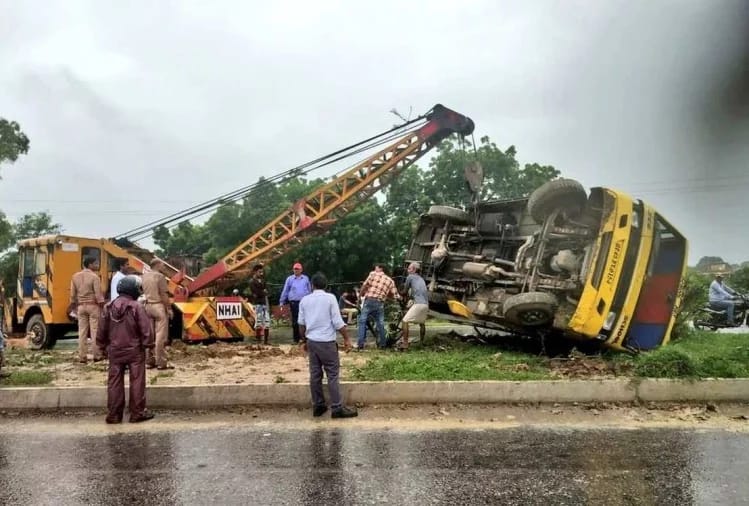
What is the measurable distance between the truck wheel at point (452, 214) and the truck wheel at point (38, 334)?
7.72 metres

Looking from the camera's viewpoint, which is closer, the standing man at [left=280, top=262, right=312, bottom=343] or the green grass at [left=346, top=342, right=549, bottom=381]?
the green grass at [left=346, top=342, right=549, bottom=381]

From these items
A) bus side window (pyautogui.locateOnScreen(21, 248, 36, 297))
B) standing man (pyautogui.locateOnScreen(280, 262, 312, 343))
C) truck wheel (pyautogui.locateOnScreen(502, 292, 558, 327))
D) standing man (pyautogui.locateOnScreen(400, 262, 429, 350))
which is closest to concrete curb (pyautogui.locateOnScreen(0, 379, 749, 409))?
truck wheel (pyautogui.locateOnScreen(502, 292, 558, 327))

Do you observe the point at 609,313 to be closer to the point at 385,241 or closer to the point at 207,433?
the point at 207,433

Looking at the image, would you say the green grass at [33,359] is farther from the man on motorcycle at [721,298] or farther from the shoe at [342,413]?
the man on motorcycle at [721,298]

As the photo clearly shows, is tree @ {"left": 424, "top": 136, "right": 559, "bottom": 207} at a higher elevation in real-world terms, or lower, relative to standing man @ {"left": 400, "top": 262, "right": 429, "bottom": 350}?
higher

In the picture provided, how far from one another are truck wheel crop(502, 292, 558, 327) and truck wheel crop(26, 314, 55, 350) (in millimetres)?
8876

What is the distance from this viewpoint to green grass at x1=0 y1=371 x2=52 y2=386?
676 centimetres

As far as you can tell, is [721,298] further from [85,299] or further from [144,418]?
[85,299]

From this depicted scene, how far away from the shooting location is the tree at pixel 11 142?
21.7 meters

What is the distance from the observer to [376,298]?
9039 mm

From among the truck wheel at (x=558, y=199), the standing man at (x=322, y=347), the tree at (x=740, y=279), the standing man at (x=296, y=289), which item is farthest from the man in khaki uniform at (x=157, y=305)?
the tree at (x=740, y=279)

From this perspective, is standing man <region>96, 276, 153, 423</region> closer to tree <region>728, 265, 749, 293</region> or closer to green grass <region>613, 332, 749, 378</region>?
green grass <region>613, 332, 749, 378</region>

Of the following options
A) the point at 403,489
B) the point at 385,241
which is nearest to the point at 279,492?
the point at 403,489

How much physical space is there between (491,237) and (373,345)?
2.68m
